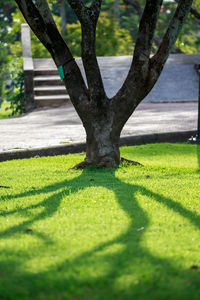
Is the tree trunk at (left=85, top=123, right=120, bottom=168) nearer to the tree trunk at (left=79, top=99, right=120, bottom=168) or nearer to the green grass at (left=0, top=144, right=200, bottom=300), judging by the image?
the tree trunk at (left=79, top=99, right=120, bottom=168)

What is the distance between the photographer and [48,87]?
47.3ft

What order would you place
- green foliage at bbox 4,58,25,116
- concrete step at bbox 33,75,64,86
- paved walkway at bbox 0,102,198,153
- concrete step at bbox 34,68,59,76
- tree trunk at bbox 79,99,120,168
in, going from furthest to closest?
concrete step at bbox 34,68,59,76
concrete step at bbox 33,75,64,86
green foliage at bbox 4,58,25,116
paved walkway at bbox 0,102,198,153
tree trunk at bbox 79,99,120,168

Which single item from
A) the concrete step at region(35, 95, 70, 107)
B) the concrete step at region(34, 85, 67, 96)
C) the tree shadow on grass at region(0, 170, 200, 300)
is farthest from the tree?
the concrete step at region(34, 85, 67, 96)

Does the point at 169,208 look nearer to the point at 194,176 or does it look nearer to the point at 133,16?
the point at 194,176

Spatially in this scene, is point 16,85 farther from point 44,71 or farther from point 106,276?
point 106,276

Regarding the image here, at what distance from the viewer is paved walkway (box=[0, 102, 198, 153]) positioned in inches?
311

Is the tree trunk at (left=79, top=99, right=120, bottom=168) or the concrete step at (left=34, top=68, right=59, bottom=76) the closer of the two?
the tree trunk at (left=79, top=99, right=120, bottom=168)

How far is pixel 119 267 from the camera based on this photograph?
288cm

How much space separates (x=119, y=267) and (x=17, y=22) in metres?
20.9

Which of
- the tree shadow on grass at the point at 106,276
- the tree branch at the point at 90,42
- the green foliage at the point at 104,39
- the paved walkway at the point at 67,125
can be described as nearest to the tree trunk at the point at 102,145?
the tree branch at the point at 90,42

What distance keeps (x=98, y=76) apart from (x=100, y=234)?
115 inches

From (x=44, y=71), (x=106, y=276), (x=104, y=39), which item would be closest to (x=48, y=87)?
(x=44, y=71)

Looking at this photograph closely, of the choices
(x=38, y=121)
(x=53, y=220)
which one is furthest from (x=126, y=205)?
(x=38, y=121)

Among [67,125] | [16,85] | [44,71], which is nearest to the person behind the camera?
[67,125]
